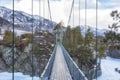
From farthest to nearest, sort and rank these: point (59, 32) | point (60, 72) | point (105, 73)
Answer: point (59, 32) → point (105, 73) → point (60, 72)

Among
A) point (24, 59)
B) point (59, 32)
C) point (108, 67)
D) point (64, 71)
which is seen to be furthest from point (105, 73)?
point (64, 71)

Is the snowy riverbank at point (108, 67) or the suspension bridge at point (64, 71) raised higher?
A: the suspension bridge at point (64, 71)

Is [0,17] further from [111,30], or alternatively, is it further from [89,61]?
[111,30]

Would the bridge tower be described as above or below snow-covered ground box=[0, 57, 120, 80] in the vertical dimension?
above

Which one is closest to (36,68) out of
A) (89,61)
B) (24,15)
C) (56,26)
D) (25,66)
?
(25,66)

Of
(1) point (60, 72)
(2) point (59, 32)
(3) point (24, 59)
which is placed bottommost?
(3) point (24, 59)

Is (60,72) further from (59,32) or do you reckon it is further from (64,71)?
(59,32)

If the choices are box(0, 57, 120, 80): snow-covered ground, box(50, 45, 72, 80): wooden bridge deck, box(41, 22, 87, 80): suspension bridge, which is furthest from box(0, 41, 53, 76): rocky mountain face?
box(41, 22, 87, 80): suspension bridge

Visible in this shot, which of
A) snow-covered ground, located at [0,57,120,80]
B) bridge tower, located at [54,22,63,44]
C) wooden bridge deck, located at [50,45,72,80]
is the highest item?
bridge tower, located at [54,22,63,44]

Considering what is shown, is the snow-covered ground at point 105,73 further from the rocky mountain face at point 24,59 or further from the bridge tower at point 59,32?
the bridge tower at point 59,32

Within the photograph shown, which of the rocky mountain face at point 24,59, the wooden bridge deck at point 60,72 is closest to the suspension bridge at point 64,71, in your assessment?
the wooden bridge deck at point 60,72

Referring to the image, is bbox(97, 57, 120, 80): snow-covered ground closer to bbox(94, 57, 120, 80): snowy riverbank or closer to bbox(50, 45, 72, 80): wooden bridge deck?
bbox(94, 57, 120, 80): snowy riverbank

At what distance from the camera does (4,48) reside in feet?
98.8

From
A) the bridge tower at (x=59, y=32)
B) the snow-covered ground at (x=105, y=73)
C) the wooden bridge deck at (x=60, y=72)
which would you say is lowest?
the snow-covered ground at (x=105, y=73)
